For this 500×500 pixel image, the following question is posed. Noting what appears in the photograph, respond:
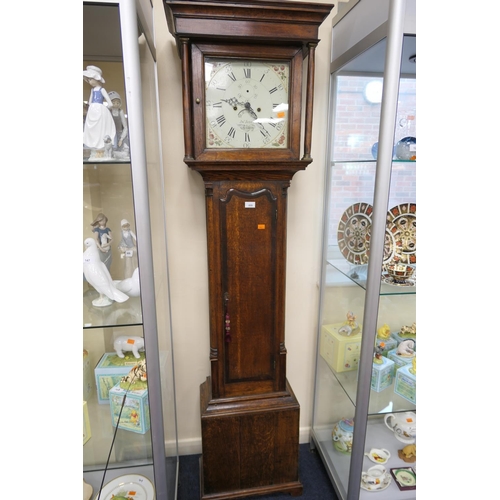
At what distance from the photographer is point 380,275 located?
127 centimetres

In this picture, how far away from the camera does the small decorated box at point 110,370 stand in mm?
1329

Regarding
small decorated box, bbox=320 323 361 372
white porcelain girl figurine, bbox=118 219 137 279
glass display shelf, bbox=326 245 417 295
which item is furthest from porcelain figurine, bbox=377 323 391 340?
white porcelain girl figurine, bbox=118 219 137 279

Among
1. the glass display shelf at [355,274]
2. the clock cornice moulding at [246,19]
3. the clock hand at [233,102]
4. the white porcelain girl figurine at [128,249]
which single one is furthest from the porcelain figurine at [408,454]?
the clock cornice moulding at [246,19]

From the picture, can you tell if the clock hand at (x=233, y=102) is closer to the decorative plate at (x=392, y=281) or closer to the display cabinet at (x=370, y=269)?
the display cabinet at (x=370, y=269)

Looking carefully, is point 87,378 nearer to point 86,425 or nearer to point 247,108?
point 86,425

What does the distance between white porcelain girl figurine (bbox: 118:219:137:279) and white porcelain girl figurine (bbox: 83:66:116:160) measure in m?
0.27

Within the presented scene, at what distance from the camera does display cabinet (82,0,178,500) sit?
1052 millimetres

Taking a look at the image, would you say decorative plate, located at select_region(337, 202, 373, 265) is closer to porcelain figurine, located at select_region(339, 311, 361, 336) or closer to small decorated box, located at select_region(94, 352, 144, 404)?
porcelain figurine, located at select_region(339, 311, 361, 336)

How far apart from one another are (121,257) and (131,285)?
0.11 metres

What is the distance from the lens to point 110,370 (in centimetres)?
135

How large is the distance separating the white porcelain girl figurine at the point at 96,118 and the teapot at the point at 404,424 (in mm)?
1791

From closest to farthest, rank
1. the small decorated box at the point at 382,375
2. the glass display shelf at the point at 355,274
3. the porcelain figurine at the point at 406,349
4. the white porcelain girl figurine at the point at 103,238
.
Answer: the white porcelain girl figurine at the point at 103,238, the glass display shelf at the point at 355,274, the small decorated box at the point at 382,375, the porcelain figurine at the point at 406,349

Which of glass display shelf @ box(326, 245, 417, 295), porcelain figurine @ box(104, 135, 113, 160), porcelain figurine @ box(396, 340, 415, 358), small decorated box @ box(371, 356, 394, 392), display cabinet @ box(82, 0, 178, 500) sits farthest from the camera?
porcelain figurine @ box(396, 340, 415, 358)

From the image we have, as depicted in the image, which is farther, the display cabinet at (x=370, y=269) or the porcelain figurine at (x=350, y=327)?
the porcelain figurine at (x=350, y=327)
